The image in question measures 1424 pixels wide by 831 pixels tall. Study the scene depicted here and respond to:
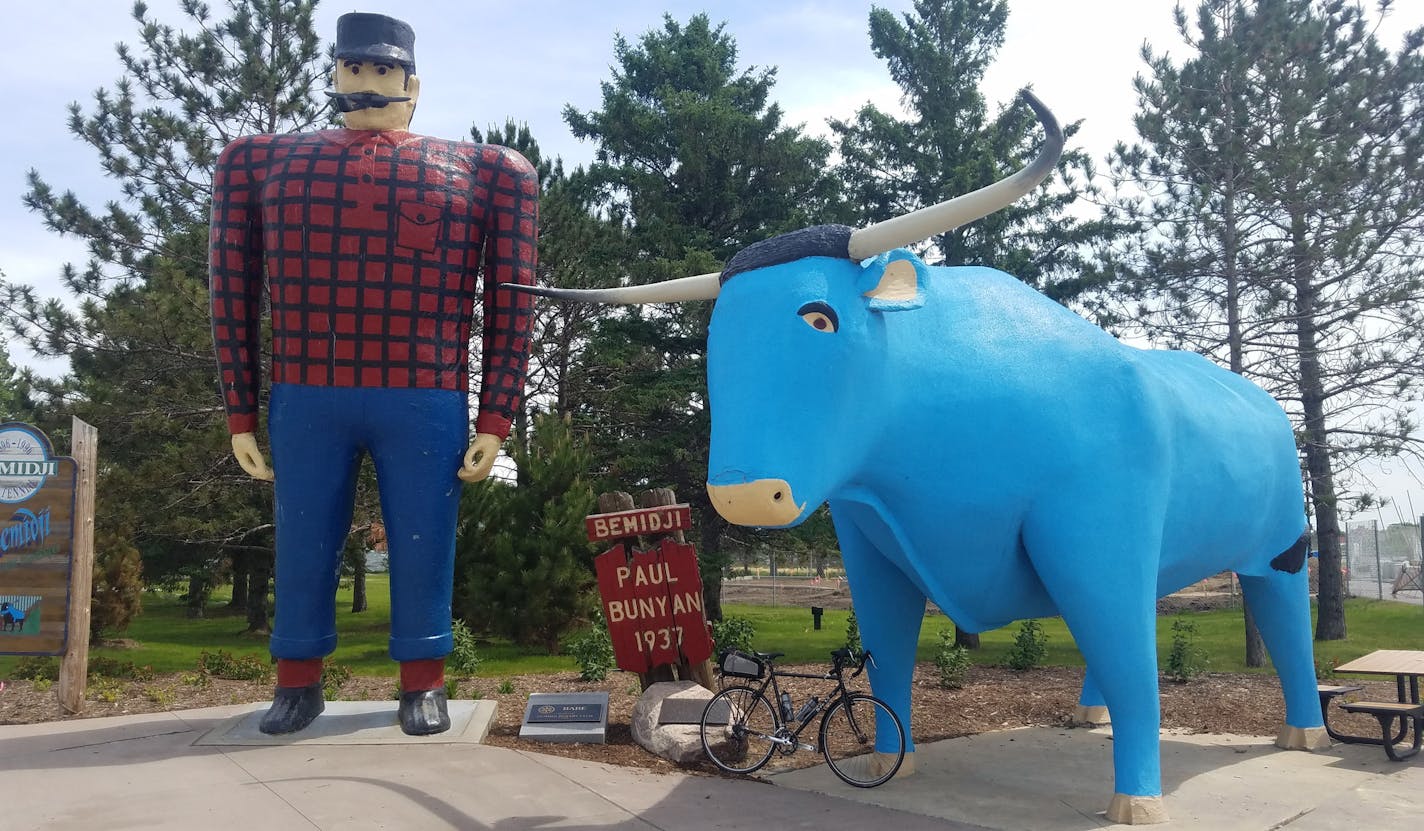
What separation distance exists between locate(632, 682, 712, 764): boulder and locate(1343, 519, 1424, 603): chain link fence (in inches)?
919

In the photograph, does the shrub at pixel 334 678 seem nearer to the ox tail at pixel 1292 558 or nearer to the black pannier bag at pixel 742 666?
the black pannier bag at pixel 742 666

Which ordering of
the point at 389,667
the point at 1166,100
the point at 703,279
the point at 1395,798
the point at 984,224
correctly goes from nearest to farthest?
the point at 703,279
the point at 1395,798
the point at 389,667
the point at 1166,100
the point at 984,224

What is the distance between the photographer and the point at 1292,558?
22.4 feet

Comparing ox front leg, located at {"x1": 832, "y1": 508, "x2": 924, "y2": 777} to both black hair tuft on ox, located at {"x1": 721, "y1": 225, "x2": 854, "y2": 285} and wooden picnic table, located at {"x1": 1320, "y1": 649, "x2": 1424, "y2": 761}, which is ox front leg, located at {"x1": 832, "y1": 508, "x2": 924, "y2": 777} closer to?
black hair tuft on ox, located at {"x1": 721, "y1": 225, "x2": 854, "y2": 285}

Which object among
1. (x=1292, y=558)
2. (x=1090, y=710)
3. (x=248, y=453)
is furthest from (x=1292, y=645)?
(x=248, y=453)

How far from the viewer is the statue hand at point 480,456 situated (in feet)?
20.8

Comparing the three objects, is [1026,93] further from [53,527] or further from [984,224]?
[984,224]

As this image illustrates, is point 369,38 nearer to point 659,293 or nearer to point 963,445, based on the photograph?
point 659,293

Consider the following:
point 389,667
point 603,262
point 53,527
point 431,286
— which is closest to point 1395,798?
point 431,286

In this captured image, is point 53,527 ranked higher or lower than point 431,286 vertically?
lower

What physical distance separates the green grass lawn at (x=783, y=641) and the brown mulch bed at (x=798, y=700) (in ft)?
5.55

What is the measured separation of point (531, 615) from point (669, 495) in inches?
224

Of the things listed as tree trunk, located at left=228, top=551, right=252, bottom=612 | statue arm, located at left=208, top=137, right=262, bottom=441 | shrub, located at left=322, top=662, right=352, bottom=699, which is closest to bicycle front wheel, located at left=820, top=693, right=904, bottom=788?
statue arm, located at left=208, top=137, right=262, bottom=441

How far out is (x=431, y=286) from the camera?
617cm
